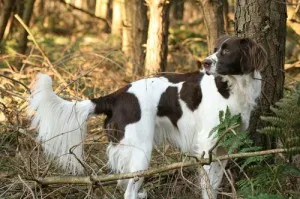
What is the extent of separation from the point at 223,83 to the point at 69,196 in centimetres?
186

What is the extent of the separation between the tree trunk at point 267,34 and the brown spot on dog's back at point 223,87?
1.30ft

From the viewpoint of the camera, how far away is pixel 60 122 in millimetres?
5699

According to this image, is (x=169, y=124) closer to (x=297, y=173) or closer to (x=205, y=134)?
(x=205, y=134)

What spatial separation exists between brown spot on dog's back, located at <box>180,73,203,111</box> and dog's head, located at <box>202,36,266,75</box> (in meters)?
0.47

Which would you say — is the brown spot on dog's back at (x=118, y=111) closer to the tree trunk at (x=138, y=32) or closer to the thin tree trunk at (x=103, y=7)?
the tree trunk at (x=138, y=32)

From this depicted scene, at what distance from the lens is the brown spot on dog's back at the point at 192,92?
19.0 feet

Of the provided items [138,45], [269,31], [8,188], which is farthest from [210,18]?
[8,188]

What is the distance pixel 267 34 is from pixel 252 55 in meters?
0.51

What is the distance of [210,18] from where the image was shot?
7703 millimetres

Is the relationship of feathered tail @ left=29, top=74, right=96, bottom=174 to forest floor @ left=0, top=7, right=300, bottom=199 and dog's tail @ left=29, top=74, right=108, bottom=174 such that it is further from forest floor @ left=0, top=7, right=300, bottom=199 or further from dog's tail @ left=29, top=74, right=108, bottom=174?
forest floor @ left=0, top=7, right=300, bottom=199

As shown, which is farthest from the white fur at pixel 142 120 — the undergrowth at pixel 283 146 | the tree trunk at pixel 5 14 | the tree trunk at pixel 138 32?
the tree trunk at pixel 5 14

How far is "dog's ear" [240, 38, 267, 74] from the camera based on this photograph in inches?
208

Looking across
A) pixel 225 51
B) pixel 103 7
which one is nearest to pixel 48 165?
pixel 225 51

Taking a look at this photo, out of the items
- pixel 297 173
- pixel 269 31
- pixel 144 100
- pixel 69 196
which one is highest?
pixel 269 31
